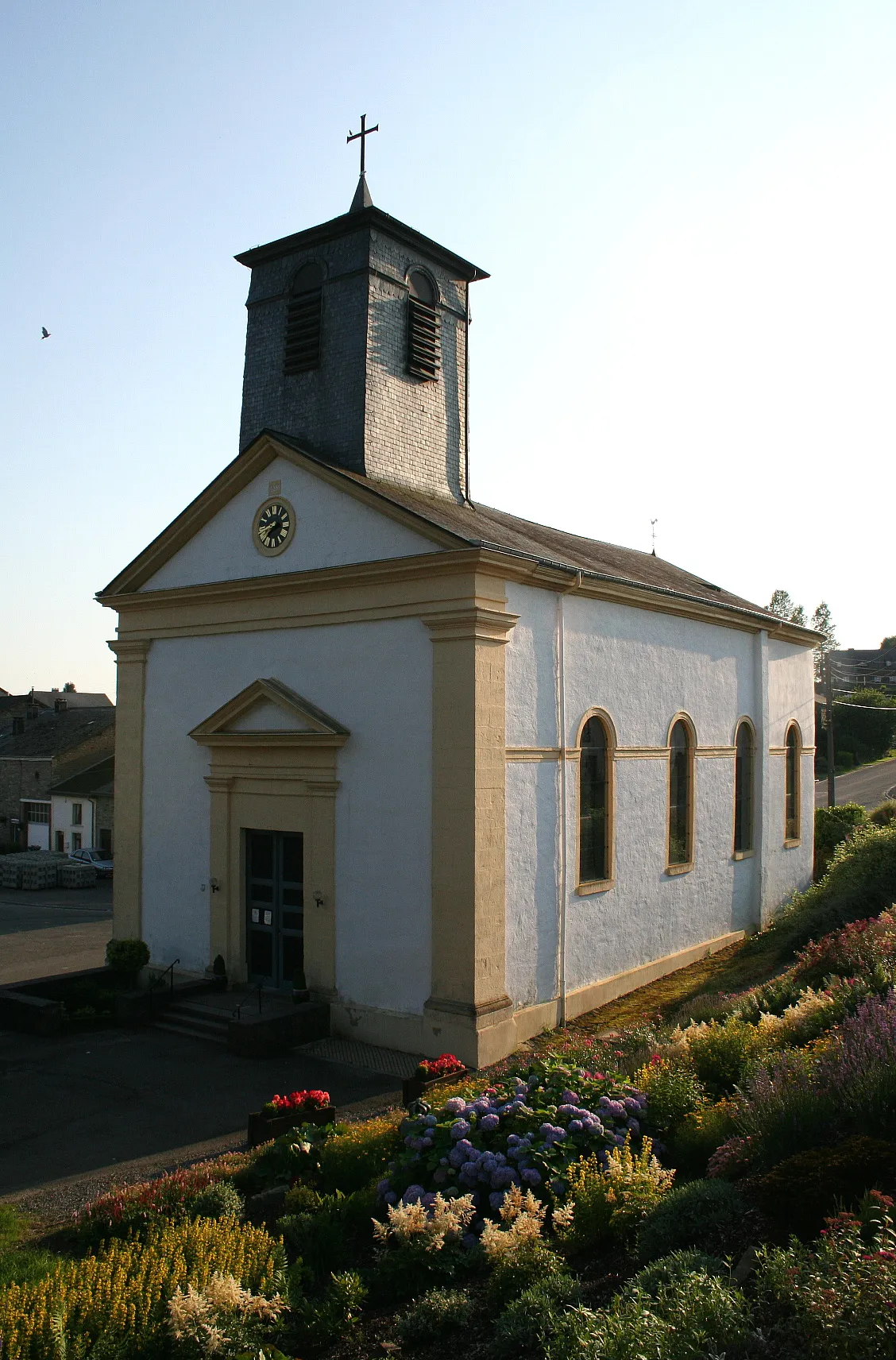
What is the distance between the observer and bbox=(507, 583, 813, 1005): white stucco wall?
560 inches

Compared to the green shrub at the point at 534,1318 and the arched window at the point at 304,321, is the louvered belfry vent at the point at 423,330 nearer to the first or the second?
the arched window at the point at 304,321

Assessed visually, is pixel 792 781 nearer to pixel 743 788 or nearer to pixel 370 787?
pixel 743 788

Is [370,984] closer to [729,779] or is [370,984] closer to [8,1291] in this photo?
[8,1291]

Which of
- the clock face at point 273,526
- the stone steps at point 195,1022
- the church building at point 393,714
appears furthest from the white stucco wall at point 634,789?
the stone steps at point 195,1022

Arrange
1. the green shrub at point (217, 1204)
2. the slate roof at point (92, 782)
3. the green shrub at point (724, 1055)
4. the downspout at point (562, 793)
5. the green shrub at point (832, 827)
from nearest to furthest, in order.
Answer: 1. the green shrub at point (217, 1204)
2. the green shrub at point (724, 1055)
3. the downspout at point (562, 793)
4. the green shrub at point (832, 827)
5. the slate roof at point (92, 782)

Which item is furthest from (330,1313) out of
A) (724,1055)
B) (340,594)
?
(340,594)

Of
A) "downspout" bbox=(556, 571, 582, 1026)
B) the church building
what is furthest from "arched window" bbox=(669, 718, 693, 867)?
"downspout" bbox=(556, 571, 582, 1026)

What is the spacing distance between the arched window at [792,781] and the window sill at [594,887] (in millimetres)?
9456

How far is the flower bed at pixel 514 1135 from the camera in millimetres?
7594

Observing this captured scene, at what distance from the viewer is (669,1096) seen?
848cm

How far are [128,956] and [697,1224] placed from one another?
1218 cm

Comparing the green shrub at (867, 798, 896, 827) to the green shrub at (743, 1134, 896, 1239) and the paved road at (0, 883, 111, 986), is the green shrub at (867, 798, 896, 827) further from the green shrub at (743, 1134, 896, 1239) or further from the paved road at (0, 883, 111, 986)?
the green shrub at (743, 1134, 896, 1239)

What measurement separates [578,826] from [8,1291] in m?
10.3

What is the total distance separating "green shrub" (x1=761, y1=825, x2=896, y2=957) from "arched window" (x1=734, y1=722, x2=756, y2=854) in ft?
6.88
